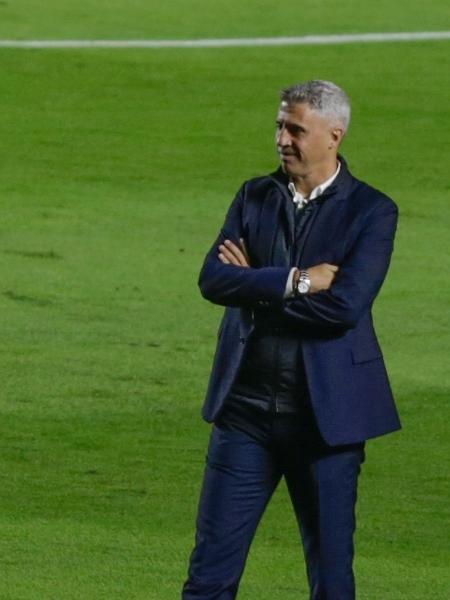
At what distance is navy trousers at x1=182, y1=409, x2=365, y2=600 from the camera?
5.34 metres

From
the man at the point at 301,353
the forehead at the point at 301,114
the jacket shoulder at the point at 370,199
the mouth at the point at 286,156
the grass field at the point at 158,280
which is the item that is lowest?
the grass field at the point at 158,280

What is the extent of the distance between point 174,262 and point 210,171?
340 centimetres

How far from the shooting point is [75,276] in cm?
1395

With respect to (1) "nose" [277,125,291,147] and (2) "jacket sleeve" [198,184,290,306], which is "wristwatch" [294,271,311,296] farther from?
(1) "nose" [277,125,291,147]

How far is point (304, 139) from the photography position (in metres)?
5.25

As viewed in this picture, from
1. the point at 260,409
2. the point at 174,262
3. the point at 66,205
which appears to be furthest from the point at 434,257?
the point at 260,409

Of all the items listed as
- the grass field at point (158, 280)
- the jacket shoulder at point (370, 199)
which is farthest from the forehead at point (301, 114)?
the grass field at point (158, 280)

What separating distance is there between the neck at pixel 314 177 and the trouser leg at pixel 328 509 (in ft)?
2.48

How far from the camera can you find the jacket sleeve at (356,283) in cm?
526

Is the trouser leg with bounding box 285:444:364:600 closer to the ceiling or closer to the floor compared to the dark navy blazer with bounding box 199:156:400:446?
closer to the floor

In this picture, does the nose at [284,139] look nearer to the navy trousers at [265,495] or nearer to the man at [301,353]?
the man at [301,353]

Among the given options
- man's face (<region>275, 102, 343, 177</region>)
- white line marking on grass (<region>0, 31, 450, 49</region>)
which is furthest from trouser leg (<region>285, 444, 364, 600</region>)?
white line marking on grass (<region>0, 31, 450, 49</region>)

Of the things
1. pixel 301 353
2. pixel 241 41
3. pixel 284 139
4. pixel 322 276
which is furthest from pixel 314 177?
pixel 241 41

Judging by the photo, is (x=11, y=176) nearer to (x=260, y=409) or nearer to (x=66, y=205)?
(x=66, y=205)
